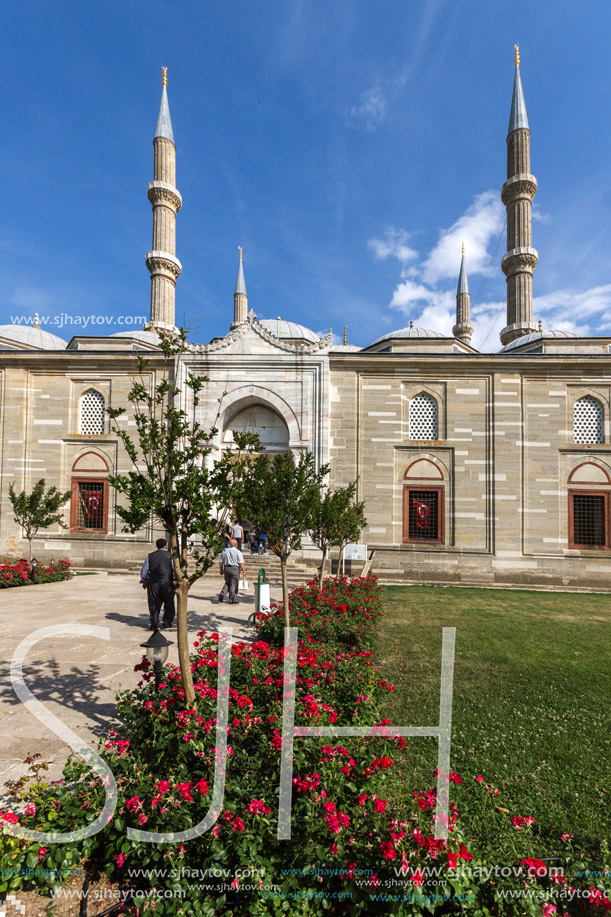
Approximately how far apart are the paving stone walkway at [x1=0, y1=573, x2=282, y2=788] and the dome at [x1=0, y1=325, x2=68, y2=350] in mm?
16827

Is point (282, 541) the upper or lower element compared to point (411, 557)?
upper

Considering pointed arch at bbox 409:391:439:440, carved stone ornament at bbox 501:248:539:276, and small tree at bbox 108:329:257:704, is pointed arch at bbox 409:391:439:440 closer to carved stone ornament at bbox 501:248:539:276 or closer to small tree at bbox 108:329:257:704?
carved stone ornament at bbox 501:248:539:276

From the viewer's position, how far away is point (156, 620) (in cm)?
731

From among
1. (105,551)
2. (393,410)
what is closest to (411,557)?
(393,410)

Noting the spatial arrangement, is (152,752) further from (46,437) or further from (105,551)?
(46,437)

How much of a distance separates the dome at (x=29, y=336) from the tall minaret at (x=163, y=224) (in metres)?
7.04

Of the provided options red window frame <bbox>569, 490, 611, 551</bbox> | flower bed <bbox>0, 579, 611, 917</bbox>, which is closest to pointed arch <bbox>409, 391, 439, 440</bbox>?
red window frame <bbox>569, 490, 611, 551</bbox>

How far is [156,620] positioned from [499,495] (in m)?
11.8

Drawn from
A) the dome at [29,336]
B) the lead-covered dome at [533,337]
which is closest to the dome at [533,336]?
the lead-covered dome at [533,337]

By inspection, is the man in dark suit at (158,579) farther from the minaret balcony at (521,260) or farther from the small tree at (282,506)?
the minaret balcony at (521,260)

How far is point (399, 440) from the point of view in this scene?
605 inches

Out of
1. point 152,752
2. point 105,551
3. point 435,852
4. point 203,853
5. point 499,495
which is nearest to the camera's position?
point 435,852

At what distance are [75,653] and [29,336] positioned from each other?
23.2 meters

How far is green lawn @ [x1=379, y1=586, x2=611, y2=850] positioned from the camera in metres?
3.59
